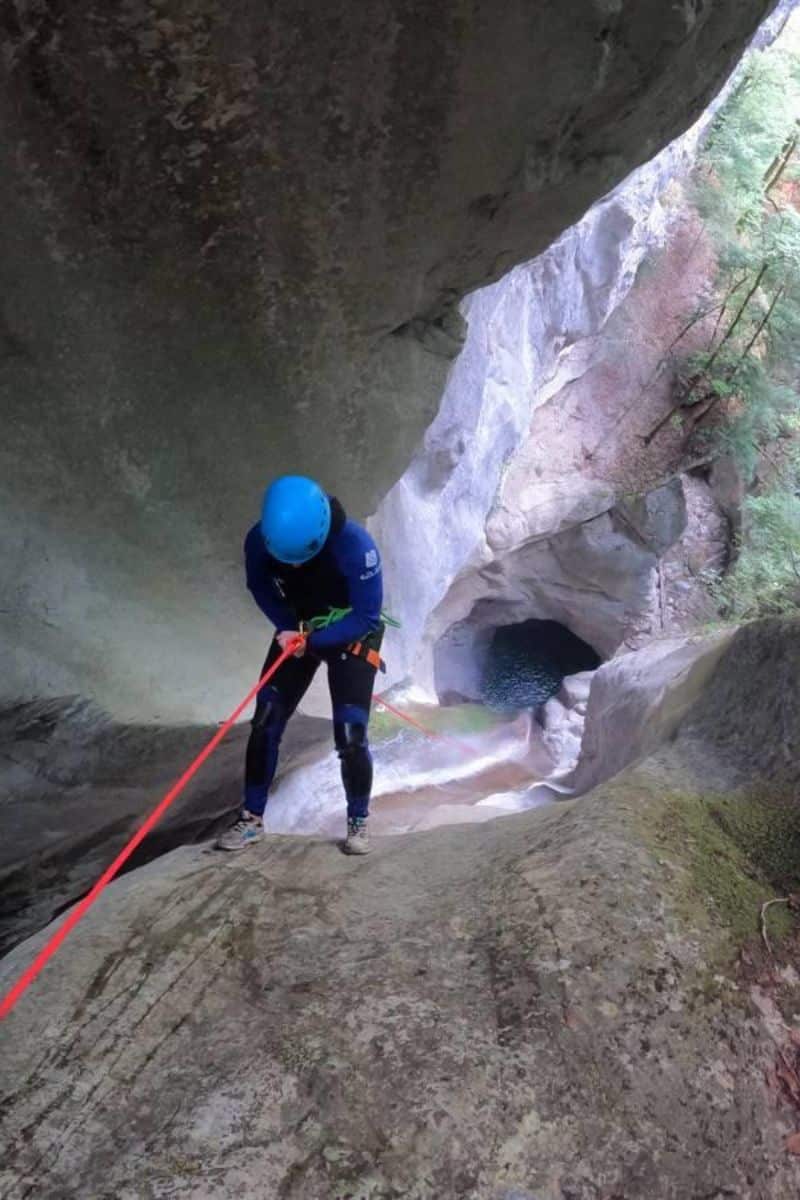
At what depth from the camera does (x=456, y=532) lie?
1134 centimetres

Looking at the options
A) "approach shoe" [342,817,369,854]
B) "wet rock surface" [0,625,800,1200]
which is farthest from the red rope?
"approach shoe" [342,817,369,854]

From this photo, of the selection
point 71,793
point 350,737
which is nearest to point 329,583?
point 350,737

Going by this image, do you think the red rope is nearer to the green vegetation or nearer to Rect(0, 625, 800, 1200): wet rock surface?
Rect(0, 625, 800, 1200): wet rock surface

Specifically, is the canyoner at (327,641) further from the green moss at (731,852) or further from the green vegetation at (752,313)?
the green vegetation at (752,313)

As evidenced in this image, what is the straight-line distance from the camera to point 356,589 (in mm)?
3602

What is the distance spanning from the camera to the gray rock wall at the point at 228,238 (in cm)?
338

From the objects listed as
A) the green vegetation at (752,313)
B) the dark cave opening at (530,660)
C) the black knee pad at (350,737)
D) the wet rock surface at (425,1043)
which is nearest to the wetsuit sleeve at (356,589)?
the black knee pad at (350,737)

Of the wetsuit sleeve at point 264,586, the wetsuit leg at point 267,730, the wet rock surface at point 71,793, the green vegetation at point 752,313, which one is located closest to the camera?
the wetsuit sleeve at point 264,586

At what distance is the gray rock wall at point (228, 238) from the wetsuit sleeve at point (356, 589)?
1.90 m

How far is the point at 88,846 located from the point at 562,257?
1044 cm

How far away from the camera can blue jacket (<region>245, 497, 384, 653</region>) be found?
11.6 feet

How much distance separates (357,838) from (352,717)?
60cm

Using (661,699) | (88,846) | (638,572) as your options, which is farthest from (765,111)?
(88,846)

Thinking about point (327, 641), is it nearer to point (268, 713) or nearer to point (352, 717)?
point (352, 717)
